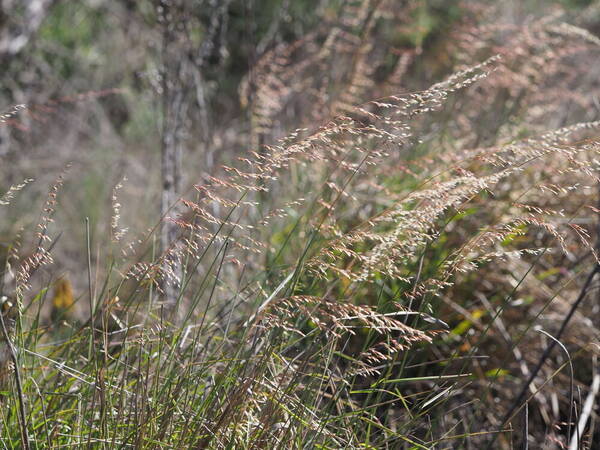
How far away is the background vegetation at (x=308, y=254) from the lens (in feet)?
4.98

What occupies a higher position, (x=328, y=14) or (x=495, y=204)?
(x=328, y=14)

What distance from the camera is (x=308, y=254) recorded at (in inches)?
92.0

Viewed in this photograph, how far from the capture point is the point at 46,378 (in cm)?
191

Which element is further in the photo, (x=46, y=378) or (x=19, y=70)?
(x=19, y=70)

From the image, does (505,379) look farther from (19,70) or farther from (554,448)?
(19,70)

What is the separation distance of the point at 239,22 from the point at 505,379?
6.70 meters

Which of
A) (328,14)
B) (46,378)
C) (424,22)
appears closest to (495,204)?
(46,378)

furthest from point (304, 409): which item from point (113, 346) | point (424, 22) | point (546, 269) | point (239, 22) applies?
point (239, 22)

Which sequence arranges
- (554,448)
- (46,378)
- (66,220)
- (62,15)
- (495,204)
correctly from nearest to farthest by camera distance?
1. (46,378)
2. (554,448)
3. (495,204)
4. (66,220)
5. (62,15)

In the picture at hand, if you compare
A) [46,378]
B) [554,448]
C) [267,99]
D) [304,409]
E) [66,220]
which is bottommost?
[66,220]

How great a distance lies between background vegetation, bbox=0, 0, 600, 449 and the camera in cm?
152

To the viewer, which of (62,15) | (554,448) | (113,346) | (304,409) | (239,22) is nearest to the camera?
(304,409)

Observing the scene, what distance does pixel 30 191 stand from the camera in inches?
233

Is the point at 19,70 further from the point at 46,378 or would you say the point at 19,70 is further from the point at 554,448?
the point at 554,448
